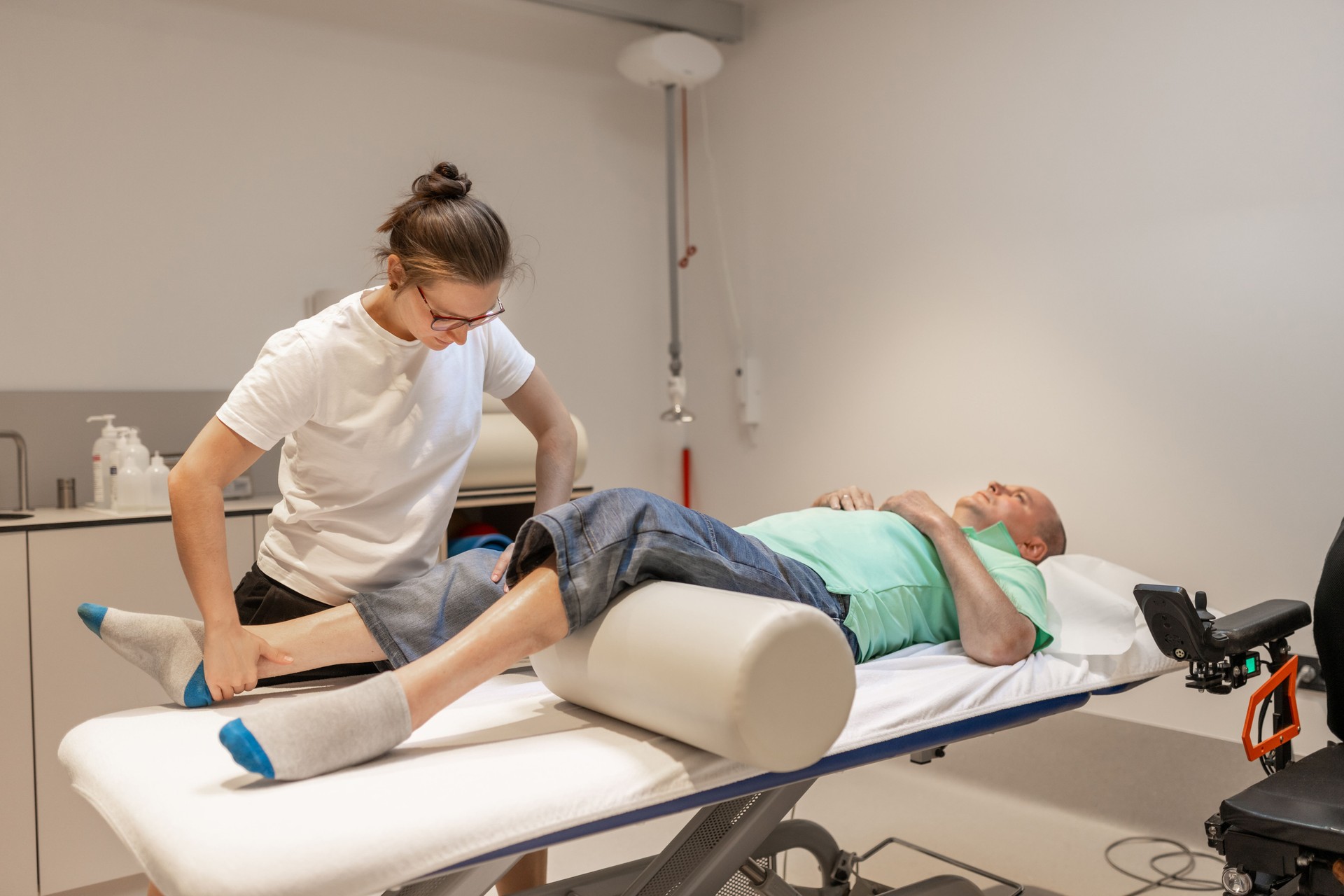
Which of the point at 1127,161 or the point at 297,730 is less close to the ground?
the point at 1127,161

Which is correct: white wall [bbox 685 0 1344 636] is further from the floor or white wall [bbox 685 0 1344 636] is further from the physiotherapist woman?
the physiotherapist woman

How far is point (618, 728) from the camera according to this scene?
4.33ft

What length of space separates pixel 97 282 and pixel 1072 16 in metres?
2.59

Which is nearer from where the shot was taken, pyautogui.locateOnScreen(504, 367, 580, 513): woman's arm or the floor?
pyautogui.locateOnScreen(504, 367, 580, 513): woman's arm

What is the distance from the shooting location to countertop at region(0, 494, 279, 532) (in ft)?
7.22

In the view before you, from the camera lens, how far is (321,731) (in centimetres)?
111

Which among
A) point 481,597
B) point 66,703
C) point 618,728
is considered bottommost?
point 66,703

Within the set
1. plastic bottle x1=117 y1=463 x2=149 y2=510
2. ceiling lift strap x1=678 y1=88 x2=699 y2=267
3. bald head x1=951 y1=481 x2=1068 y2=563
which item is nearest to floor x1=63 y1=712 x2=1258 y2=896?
bald head x1=951 y1=481 x2=1068 y2=563

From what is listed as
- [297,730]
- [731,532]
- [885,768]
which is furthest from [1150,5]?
[297,730]

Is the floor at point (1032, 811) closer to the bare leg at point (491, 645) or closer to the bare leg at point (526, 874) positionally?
the bare leg at point (526, 874)

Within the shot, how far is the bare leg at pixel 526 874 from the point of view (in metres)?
1.86

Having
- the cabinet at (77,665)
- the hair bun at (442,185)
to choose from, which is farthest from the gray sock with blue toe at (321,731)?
the cabinet at (77,665)

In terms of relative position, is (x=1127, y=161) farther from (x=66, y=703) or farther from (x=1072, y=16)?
(x=66, y=703)

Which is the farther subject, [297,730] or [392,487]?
[392,487]
